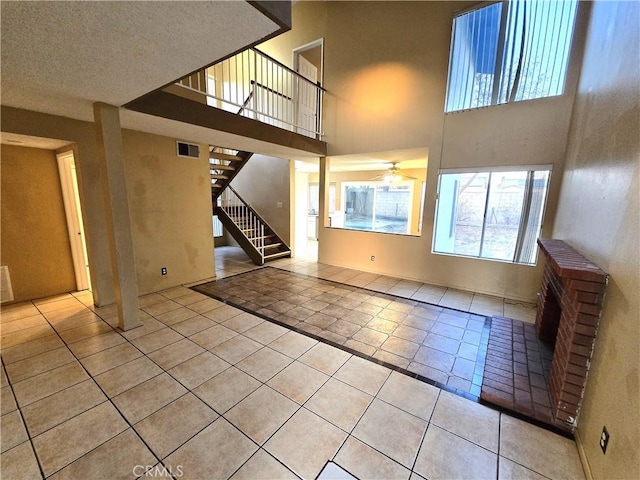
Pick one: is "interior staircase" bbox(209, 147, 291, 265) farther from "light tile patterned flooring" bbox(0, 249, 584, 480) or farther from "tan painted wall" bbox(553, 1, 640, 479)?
"tan painted wall" bbox(553, 1, 640, 479)

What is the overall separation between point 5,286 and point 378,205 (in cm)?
775

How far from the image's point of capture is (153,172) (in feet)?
12.4

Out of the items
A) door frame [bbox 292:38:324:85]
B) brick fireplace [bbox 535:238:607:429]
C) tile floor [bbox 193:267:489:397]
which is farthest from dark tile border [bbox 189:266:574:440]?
door frame [bbox 292:38:324:85]

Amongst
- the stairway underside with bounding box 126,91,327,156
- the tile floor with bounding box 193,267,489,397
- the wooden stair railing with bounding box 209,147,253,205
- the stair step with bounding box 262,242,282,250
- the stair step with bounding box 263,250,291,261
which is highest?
the stairway underside with bounding box 126,91,327,156

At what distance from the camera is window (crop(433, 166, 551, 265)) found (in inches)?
147

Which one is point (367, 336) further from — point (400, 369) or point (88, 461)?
point (88, 461)

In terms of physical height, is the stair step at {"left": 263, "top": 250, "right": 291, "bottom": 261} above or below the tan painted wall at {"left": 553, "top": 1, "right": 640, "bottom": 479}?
below

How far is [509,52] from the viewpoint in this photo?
3650 millimetres

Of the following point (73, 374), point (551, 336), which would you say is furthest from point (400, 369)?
point (73, 374)

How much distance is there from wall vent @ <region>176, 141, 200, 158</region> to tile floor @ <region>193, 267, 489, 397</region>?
7.23ft

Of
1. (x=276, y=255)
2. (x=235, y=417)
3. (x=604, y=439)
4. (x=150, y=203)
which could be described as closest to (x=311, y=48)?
(x=276, y=255)

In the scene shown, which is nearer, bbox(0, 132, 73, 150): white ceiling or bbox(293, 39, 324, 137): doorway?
bbox(0, 132, 73, 150): white ceiling

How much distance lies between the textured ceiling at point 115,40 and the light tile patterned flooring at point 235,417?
2.39 meters

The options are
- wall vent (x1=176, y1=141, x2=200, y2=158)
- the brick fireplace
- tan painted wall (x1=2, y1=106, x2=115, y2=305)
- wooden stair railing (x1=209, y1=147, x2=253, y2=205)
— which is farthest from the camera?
wooden stair railing (x1=209, y1=147, x2=253, y2=205)
